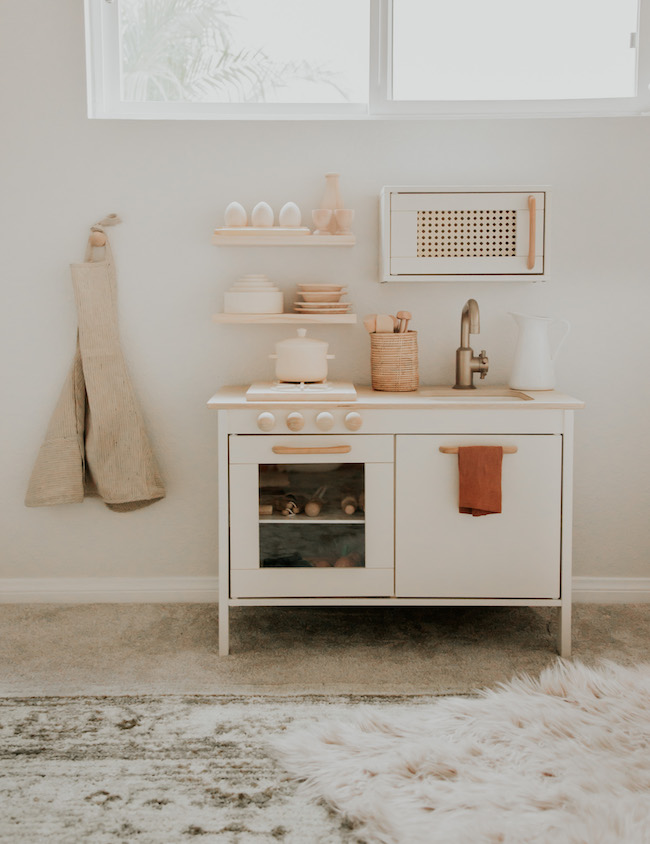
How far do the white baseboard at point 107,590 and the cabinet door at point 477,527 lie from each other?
2.87ft

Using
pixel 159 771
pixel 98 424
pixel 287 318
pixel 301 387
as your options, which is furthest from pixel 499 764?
pixel 98 424

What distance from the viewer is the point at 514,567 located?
8.14ft

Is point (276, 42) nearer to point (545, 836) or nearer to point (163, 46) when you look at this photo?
point (163, 46)

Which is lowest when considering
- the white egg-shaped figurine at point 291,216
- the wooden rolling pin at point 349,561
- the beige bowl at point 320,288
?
the wooden rolling pin at point 349,561

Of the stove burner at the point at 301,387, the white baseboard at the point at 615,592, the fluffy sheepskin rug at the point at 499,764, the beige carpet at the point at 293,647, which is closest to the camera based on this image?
the fluffy sheepskin rug at the point at 499,764

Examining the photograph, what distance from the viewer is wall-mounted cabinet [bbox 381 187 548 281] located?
2.65 metres

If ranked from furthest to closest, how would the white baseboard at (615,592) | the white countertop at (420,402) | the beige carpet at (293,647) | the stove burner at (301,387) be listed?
the white baseboard at (615,592) → the stove burner at (301,387) → the white countertop at (420,402) → the beige carpet at (293,647)

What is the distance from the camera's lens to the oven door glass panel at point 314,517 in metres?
2.47

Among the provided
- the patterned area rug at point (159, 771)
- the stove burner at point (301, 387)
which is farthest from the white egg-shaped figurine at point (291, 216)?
the patterned area rug at point (159, 771)

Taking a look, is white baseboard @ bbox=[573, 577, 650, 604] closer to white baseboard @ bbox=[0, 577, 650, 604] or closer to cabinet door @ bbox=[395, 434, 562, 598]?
white baseboard @ bbox=[0, 577, 650, 604]

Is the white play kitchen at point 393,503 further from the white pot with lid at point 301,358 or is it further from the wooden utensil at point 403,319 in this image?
the wooden utensil at point 403,319

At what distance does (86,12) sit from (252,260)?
987 millimetres

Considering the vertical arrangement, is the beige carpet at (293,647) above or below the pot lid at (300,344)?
below

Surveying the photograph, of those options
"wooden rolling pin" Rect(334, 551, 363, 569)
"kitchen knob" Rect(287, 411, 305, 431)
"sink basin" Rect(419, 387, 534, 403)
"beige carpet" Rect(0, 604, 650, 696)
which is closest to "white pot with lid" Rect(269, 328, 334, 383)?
"kitchen knob" Rect(287, 411, 305, 431)
